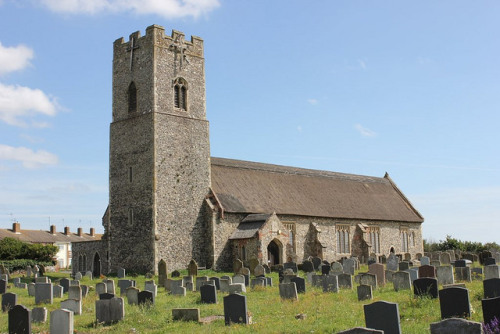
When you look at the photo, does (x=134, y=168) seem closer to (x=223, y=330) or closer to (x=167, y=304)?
(x=167, y=304)

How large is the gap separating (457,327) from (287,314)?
6102 millimetres

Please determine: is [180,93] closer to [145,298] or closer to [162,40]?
[162,40]

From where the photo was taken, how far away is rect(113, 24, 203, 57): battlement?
110ft

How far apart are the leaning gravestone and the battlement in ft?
75.8

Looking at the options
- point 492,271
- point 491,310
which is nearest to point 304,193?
point 492,271

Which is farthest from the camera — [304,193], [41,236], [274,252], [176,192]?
[41,236]

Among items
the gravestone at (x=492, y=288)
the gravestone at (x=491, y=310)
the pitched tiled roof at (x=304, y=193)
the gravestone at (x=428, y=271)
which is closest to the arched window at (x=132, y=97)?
the pitched tiled roof at (x=304, y=193)

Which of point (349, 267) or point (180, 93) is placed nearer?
point (349, 267)

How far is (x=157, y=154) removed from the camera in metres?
32.2

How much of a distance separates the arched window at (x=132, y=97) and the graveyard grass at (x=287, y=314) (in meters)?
17.6

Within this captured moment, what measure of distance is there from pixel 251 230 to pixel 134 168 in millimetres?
7522

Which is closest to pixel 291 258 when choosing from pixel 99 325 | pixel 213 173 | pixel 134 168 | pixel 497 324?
pixel 213 173

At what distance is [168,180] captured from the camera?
107 ft

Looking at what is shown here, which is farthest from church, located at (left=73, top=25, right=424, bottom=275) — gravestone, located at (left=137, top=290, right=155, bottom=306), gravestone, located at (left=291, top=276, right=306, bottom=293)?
gravestone, located at (left=137, top=290, right=155, bottom=306)
